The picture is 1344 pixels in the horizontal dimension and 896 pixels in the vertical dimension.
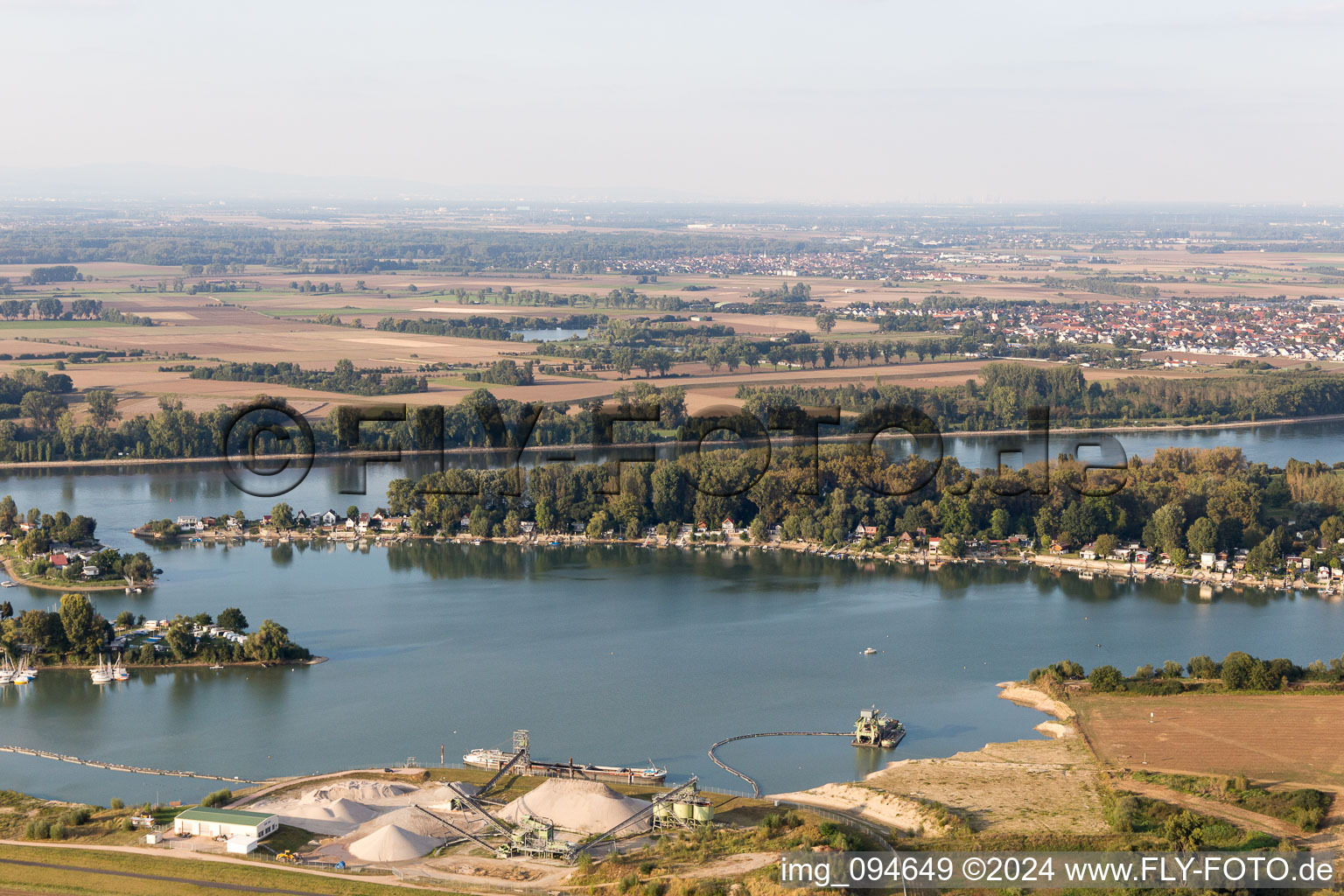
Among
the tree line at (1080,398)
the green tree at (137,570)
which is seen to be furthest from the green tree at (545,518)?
the tree line at (1080,398)

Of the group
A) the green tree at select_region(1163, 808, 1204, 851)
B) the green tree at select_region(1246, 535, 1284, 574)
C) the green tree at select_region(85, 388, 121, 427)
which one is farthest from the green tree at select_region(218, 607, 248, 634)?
the green tree at select_region(85, 388, 121, 427)

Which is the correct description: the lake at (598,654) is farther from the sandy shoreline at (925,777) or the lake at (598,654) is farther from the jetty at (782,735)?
the sandy shoreline at (925,777)

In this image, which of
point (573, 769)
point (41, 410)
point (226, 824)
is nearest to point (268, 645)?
point (573, 769)

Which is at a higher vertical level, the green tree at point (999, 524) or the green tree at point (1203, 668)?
the green tree at point (999, 524)

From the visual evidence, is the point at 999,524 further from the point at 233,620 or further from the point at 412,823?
the point at 412,823

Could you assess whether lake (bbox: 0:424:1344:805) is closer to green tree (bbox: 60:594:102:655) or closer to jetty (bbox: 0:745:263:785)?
jetty (bbox: 0:745:263:785)

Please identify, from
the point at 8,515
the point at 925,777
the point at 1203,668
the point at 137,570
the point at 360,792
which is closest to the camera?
the point at 360,792
